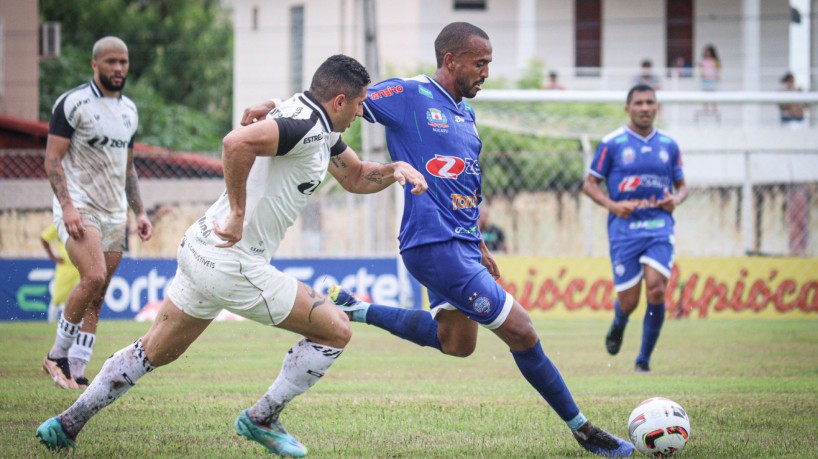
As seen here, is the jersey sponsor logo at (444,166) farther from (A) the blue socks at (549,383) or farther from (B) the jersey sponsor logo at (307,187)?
(A) the blue socks at (549,383)

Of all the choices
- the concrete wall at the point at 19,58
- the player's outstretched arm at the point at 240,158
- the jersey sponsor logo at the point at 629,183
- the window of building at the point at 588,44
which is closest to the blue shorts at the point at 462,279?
the player's outstretched arm at the point at 240,158

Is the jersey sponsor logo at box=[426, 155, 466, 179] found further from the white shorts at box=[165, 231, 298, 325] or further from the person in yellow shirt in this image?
the person in yellow shirt

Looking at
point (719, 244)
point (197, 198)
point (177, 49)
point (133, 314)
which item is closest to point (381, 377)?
point (133, 314)

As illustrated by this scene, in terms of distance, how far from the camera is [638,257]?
954 cm

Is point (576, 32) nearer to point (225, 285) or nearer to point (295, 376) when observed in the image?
point (295, 376)

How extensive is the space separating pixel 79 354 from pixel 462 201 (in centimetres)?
367

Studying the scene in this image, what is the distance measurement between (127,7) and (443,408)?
140 feet

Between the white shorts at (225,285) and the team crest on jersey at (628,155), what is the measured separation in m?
5.40

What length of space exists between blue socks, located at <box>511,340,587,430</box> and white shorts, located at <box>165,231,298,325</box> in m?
1.38

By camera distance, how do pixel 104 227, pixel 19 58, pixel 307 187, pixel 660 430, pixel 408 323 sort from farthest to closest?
pixel 19 58 → pixel 104 227 → pixel 408 323 → pixel 660 430 → pixel 307 187

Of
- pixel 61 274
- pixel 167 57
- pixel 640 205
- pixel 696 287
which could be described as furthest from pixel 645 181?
pixel 167 57

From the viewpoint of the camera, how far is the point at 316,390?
7859 millimetres

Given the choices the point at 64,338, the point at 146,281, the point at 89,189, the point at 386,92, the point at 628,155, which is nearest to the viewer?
the point at 386,92

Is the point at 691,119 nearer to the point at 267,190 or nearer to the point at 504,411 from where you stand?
the point at 504,411
